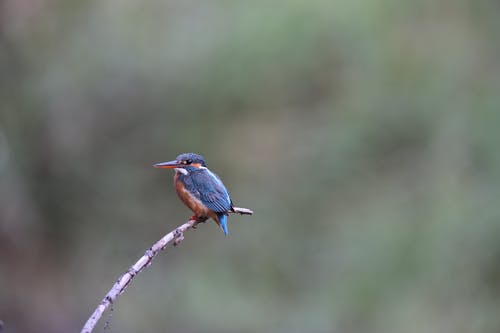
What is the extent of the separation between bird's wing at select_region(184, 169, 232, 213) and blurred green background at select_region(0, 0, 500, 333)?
4.13 metres

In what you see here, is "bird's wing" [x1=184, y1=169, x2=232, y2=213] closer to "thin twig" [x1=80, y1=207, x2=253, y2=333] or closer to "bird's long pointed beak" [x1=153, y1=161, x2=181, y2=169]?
"bird's long pointed beak" [x1=153, y1=161, x2=181, y2=169]

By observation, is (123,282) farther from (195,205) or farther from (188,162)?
(188,162)

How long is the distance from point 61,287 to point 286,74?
11.1 ft

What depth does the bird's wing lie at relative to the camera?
3.03 meters

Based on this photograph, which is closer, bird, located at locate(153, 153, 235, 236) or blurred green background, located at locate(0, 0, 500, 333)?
bird, located at locate(153, 153, 235, 236)

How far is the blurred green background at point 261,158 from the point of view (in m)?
7.02

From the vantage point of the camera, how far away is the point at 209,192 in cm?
308

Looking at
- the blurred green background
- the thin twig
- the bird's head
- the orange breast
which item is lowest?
the thin twig

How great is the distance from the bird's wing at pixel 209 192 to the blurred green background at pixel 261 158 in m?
4.13

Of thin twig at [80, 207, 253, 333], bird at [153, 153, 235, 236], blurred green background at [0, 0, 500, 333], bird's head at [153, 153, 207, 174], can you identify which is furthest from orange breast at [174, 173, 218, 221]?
blurred green background at [0, 0, 500, 333]

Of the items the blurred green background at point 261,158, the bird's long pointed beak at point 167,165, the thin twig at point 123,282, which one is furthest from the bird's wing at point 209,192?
the blurred green background at point 261,158

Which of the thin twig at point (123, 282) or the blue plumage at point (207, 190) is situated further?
the blue plumage at point (207, 190)

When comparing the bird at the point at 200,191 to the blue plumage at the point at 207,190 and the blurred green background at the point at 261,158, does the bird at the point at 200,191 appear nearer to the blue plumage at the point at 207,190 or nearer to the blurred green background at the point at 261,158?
the blue plumage at the point at 207,190

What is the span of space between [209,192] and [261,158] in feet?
17.2
